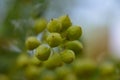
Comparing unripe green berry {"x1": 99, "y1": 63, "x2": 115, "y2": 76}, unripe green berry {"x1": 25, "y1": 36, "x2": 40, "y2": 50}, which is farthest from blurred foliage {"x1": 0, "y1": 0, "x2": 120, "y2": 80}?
unripe green berry {"x1": 25, "y1": 36, "x2": 40, "y2": 50}

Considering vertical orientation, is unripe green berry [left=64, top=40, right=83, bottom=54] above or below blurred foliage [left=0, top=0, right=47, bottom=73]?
below

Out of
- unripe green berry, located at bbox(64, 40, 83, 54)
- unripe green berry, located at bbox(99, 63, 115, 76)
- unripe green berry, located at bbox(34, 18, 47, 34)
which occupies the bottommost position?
unripe green berry, located at bbox(64, 40, 83, 54)

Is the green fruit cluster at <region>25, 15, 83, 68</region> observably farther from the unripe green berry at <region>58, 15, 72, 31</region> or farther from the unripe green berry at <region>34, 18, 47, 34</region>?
the unripe green berry at <region>34, 18, 47, 34</region>

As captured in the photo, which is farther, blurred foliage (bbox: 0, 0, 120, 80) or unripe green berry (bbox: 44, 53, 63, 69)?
blurred foliage (bbox: 0, 0, 120, 80)

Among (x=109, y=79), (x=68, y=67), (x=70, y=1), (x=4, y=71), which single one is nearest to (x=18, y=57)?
(x=4, y=71)

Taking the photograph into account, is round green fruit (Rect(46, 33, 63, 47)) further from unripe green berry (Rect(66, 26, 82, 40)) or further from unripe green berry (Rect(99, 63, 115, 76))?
unripe green berry (Rect(99, 63, 115, 76))

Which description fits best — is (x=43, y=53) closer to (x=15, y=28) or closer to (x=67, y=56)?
(x=67, y=56)

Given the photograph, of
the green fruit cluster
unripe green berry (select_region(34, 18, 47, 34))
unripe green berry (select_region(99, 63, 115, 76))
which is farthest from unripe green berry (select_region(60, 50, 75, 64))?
unripe green berry (select_region(99, 63, 115, 76))

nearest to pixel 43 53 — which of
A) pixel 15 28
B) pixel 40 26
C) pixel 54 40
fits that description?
pixel 54 40
